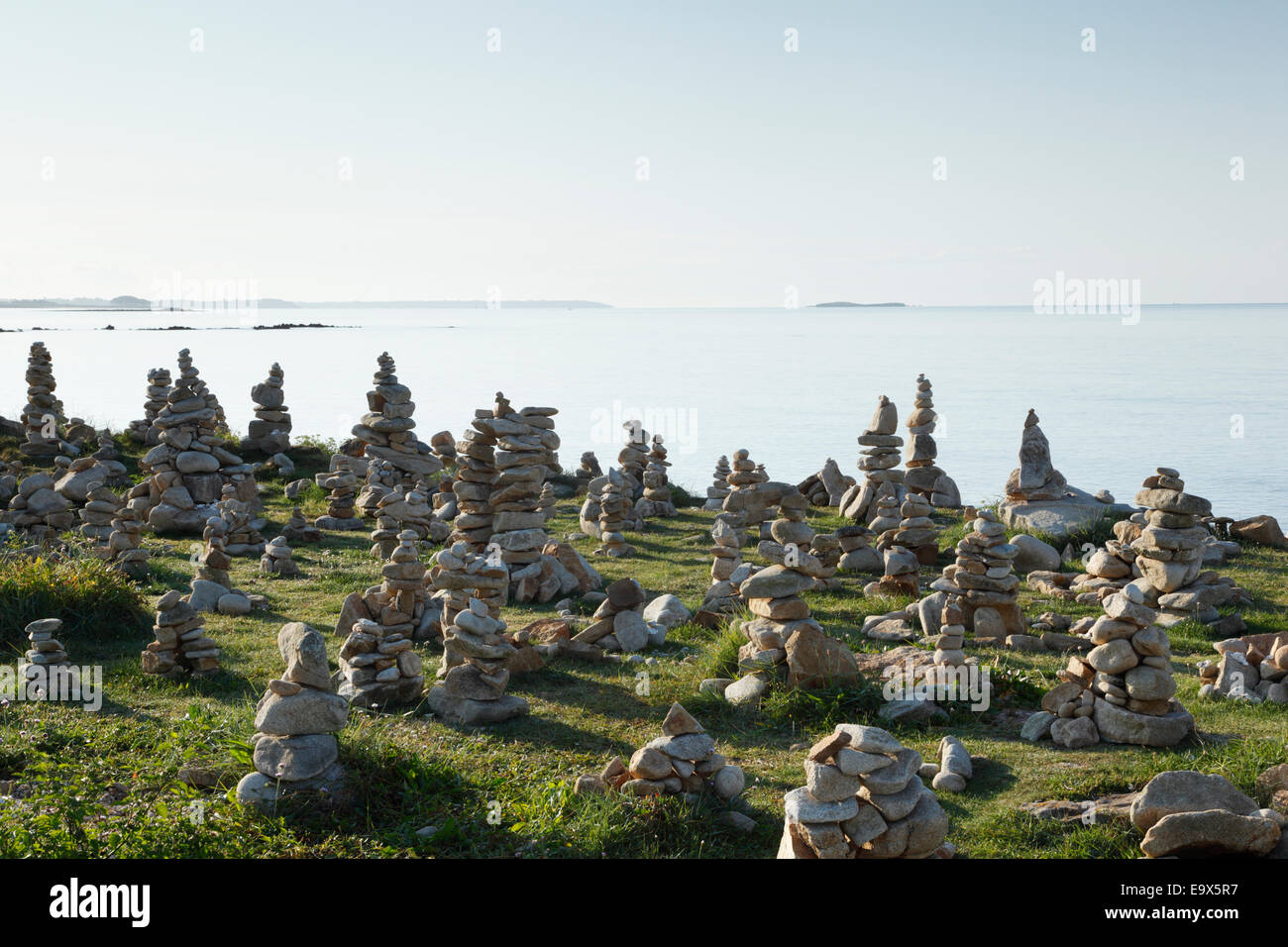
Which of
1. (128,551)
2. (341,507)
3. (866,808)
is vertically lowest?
(866,808)

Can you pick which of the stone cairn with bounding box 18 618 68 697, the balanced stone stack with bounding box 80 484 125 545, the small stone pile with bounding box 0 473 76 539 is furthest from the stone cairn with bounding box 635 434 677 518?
the stone cairn with bounding box 18 618 68 697

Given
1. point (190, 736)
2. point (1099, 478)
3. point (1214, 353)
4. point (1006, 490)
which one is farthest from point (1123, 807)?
point (1214, 353)

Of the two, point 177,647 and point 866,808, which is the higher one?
point 866,808

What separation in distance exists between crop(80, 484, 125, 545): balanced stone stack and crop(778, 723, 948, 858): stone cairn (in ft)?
43.9

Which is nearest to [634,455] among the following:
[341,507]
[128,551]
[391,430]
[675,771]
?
[391,430]

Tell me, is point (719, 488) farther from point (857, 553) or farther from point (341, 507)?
point (341, 507)

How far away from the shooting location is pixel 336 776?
7.23 m

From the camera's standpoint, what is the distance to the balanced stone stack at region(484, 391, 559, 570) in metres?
14.6

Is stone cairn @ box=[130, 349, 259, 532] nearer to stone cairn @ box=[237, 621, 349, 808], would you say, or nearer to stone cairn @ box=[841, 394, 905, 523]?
stone cairn @ box=[841, 394, 905, 523]

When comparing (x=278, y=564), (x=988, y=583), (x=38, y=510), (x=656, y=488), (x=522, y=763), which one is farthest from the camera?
(x=656, y=488)

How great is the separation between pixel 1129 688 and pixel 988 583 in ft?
10.6

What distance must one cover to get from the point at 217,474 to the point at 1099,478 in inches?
817

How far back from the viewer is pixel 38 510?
1683cm
